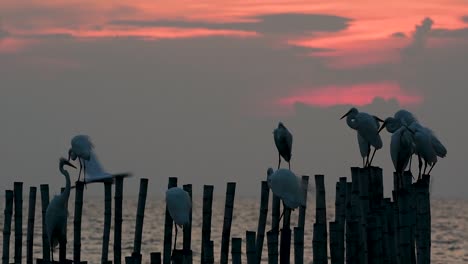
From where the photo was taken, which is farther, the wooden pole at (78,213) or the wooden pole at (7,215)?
the wooden pole at (7,215)

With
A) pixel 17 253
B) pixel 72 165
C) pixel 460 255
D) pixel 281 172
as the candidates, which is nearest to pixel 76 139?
pixel 72 165

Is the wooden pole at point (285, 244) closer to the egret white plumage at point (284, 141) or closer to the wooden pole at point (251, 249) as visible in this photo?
the wooden pole at point (251, 249)

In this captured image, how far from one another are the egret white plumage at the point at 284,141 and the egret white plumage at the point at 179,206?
3.78 m

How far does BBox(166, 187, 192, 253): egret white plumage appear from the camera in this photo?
15.8m

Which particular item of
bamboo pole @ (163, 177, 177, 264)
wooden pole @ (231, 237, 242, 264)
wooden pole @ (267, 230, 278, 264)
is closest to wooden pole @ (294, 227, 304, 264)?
wooden pole @ (267, 230, 278, 264)

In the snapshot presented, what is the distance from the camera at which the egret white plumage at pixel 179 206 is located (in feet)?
52.0

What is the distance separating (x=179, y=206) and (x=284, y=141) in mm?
3956

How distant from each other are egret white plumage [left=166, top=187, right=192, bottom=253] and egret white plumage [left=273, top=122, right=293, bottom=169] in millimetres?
3776

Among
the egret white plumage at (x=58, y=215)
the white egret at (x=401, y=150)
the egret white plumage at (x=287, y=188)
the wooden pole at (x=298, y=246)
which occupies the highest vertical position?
the white egret at (x=401, y=150)

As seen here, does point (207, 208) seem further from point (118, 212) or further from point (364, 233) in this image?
point (364, 233)

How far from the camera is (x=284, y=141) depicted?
19359 millimetres

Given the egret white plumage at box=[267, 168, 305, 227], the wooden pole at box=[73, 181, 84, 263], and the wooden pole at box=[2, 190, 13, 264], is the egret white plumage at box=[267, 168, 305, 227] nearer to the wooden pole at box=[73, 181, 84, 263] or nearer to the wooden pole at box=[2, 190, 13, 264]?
the wooden pole at box=[73, 181, 84, 263]

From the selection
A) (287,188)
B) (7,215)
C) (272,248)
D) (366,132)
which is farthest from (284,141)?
(272,248)

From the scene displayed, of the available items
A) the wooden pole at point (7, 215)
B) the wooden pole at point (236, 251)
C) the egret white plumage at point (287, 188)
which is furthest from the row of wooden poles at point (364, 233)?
the wooden pole at point (7, 215)
